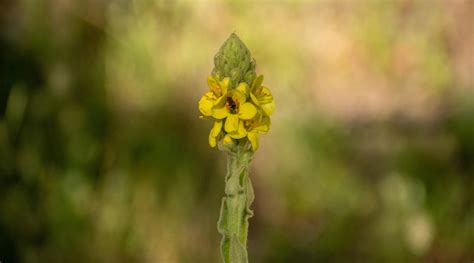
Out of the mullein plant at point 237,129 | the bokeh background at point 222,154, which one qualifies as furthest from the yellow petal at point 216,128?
the bokeh background at point 222,154

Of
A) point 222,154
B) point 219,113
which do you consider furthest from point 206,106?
point 222,154

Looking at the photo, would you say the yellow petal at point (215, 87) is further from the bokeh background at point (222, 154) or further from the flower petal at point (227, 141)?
the bokeh background at point (222, 154)

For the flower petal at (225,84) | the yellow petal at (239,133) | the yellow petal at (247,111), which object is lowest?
the yellow petal at (239,133)

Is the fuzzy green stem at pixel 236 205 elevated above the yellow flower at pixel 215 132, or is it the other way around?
the yellow flower at pixel 215 132

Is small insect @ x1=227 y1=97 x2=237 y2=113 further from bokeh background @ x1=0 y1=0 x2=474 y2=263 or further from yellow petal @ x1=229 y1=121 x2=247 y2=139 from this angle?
bokeh background @ x1=0 y1=0 x2=474 y2=263

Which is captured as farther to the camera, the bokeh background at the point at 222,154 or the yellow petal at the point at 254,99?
the bokeh background at the point at 222,154

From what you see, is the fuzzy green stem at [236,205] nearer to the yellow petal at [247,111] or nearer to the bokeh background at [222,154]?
the yellow petal at [247,111]
